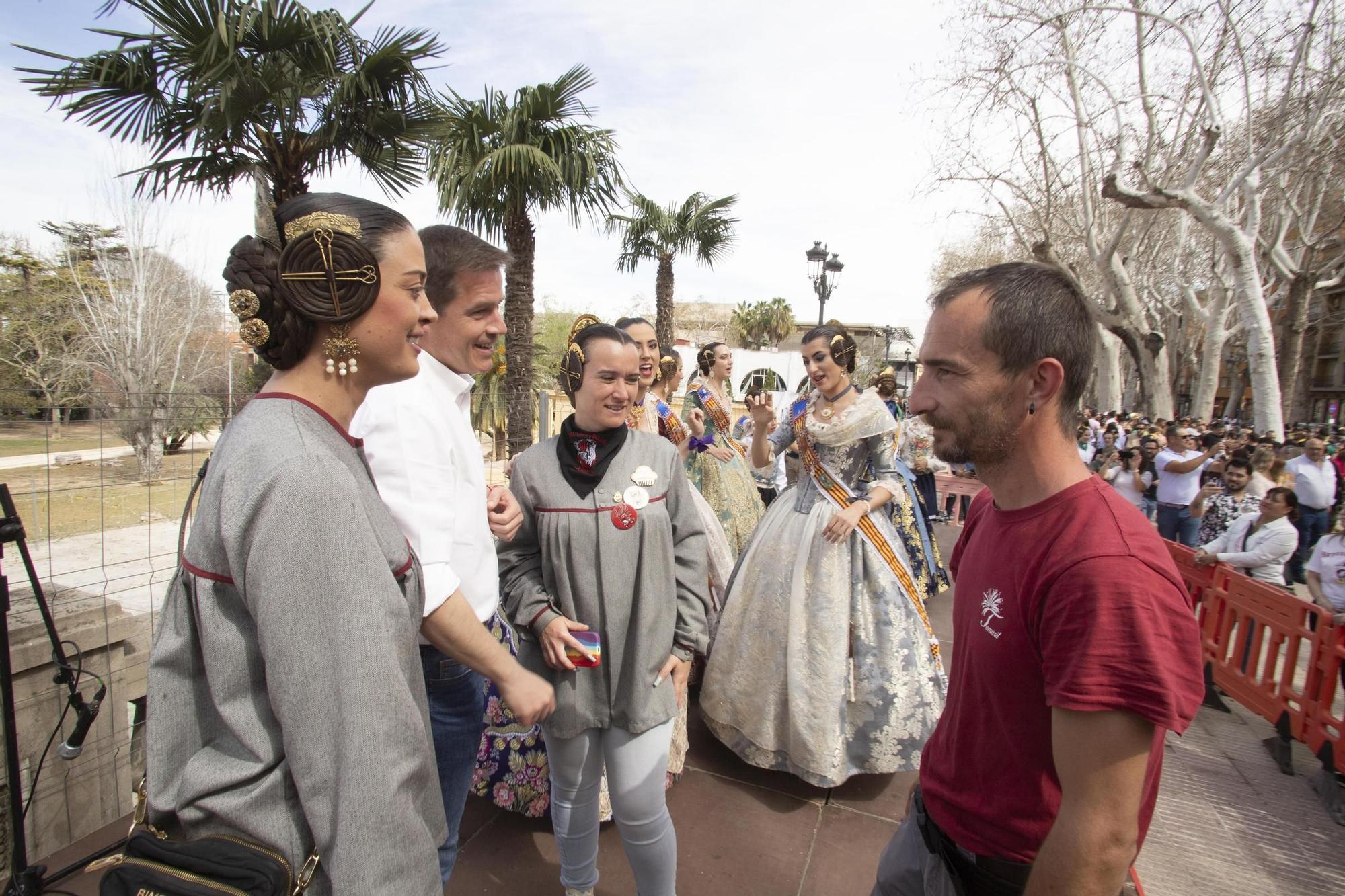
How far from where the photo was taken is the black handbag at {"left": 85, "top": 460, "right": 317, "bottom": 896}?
3.09 feet

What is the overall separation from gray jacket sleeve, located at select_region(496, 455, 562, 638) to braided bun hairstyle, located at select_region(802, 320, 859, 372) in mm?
1854

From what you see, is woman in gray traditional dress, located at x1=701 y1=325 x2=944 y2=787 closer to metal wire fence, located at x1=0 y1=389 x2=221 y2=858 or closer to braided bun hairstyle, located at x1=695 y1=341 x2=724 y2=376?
braided bun hairstyle, located at x1=695 y1=341 x2=724 y2=376

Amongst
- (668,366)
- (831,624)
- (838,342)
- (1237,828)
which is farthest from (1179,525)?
(831,624)

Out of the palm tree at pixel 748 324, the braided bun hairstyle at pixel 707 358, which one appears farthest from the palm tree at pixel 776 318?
the braided bun hairstyle at pixel 707 358

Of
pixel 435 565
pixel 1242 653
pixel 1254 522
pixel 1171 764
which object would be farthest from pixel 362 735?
pixel 1254 522

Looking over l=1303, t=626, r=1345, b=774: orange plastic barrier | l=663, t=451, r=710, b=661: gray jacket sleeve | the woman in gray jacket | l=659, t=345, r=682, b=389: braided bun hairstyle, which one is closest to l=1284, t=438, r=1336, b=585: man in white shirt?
l=1303, t=626, r=1345, b=774: orange plastic barrier

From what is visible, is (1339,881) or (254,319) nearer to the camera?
(254,319)

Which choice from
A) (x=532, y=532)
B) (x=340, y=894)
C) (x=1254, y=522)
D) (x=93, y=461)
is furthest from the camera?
(x=1254, y=522)

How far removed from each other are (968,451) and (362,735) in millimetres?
1165

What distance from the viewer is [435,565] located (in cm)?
143

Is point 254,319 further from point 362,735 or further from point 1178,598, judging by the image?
point 1178,598

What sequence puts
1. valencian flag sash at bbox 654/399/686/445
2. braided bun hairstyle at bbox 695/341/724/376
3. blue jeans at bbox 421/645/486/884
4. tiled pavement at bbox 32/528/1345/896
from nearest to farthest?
blue jeans at bbox 421/645/486/884, tiled pavement at bbox 32/528/1345/896, valencian flag sash at bbox 654/399/686/445, braided bun hairstyle at bbox 695/341/724/376

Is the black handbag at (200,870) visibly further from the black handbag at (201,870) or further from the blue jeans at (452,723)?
the blue jeans at (452,723)

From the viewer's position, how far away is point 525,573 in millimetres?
2170
